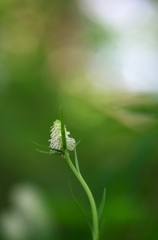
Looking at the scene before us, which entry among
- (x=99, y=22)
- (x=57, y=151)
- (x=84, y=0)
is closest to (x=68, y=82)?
(x=99, y=22)

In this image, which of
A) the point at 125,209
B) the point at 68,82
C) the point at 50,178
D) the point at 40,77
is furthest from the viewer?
the point at 68,82

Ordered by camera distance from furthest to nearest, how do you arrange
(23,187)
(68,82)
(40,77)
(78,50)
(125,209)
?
(78,50) → (68,82) → (40,77) → (23,187) → (125,209)

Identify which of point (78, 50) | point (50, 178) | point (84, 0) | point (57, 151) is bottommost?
point (50, 178)

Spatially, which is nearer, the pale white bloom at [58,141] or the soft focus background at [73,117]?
the pale white bloom at [58,141]

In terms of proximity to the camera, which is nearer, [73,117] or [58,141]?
[58,141]

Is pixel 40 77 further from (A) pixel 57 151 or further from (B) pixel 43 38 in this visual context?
(A) pixel 57 151

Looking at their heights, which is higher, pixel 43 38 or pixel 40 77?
pixel 43 38

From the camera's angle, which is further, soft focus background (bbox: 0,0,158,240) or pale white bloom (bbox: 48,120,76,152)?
soft focus background (bbox: 0,0,158,240)

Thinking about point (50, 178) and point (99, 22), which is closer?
point (50, 178)
